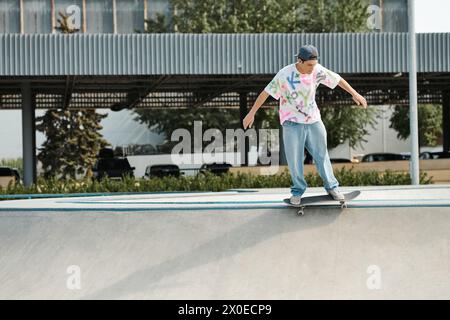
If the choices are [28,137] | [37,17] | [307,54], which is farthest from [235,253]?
Result: [37,17]

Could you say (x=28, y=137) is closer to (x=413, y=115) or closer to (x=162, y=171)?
(x=162, y=171)

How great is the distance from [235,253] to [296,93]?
68.2 inches

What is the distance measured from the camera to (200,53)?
22266 mm

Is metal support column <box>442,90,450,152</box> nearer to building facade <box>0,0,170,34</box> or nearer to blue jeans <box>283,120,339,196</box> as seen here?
blue jeans <box>283,120,339,196</box>

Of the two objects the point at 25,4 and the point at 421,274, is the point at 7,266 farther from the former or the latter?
the point at 25,4

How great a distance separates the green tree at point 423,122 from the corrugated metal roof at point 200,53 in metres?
33.5

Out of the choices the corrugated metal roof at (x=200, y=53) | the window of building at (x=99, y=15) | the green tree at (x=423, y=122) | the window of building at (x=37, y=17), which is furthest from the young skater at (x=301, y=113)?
the window of building at (x=37, y=17)

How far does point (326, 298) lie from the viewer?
8.20 meters

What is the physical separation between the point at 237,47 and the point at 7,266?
14653mm

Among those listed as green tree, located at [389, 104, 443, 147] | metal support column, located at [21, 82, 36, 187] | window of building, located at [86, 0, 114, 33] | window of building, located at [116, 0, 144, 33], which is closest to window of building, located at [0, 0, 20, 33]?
window of building, located at [86, 0, 114, 33]

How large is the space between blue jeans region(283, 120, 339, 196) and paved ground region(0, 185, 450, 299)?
0.33m

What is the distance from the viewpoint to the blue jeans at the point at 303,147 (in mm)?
8750

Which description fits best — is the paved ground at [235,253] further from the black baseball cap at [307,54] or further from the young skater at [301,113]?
the black baseball cap at [307,54]
